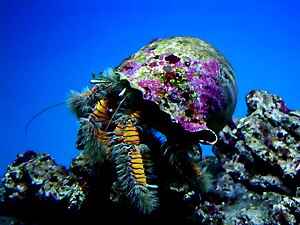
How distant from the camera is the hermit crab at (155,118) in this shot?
359 centimetres

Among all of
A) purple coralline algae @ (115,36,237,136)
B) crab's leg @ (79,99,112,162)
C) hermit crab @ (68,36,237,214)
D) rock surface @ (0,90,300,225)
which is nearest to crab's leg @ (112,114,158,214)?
hermit crab @ (68,36,237,214)

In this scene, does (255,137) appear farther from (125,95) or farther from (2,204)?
(2,204)

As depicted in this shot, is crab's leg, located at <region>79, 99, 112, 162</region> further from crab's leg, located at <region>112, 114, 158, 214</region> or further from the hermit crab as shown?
crab's leg, located at <region>112, 114, 158, 214</region>

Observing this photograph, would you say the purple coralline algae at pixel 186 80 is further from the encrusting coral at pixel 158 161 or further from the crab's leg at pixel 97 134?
the crab's leg at pixel 97 134

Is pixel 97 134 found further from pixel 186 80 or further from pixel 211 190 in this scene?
pixel 211 190

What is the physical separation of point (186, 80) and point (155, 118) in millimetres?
600

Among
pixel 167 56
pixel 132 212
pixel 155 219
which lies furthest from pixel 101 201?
pixel 167 56

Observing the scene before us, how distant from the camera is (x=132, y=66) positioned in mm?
4047

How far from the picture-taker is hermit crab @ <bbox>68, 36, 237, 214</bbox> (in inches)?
141

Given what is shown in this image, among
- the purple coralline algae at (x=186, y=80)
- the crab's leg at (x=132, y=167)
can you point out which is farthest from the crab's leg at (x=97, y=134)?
the purple coralline algae at (x=186, y=80)

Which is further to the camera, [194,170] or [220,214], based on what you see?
[220,214]

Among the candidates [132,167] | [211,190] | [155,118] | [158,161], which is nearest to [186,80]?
[155,118]

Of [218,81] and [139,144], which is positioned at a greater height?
[218,81]

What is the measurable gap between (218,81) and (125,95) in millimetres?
1258
